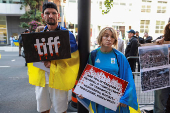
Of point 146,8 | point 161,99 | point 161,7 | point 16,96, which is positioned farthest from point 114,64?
point 161,7

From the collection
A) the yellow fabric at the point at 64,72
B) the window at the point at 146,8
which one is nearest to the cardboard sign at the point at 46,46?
the yellow fabric at the point at 64,72

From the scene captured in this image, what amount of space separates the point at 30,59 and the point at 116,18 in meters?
24.6

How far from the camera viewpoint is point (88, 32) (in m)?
1.78

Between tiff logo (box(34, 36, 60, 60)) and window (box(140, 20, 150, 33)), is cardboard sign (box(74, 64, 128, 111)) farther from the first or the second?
window (box(140, 20, 150, 33))

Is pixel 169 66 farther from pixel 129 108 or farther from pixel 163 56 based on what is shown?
pixel 129 108

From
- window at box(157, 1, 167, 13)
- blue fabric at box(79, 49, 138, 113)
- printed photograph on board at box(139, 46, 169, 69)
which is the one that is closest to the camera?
blue fabric at box(79, 49, 138, 113)

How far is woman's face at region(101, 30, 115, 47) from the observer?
1.74 meters

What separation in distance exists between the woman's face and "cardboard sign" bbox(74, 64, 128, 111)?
34 centimetres

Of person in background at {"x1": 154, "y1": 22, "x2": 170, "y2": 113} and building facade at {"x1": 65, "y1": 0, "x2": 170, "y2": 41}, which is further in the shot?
building facade at {"x1": 65, "y1": 0, "x2": 170, "y2": 41}

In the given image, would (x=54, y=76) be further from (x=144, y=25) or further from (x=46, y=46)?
(x=144, y=25)

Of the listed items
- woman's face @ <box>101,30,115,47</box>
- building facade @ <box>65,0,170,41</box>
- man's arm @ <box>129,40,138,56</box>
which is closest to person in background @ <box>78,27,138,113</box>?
woman's face @ <box>101,30,115,47</box>

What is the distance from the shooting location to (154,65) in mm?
2123

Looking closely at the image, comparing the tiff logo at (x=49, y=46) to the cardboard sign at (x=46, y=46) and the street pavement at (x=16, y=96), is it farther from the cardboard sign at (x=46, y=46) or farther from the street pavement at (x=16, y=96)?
the street pavement at (x=16, y=96)

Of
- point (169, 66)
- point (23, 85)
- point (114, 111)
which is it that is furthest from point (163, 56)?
point (23, 85)
